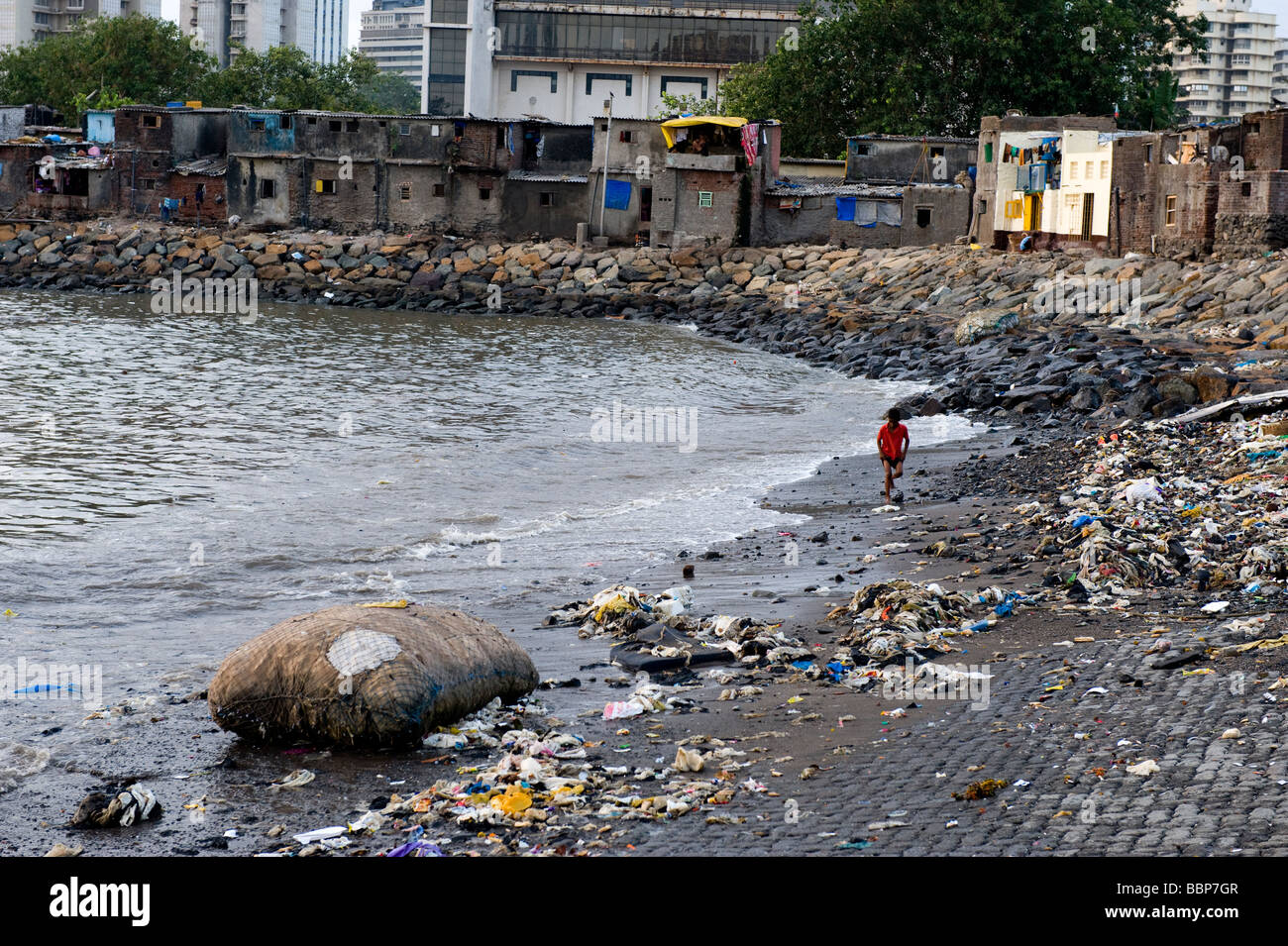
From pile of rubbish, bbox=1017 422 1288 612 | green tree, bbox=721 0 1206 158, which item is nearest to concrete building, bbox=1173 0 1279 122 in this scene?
green tree, bbox=721 0 1206 158

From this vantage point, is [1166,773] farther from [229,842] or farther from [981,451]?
[981,451]

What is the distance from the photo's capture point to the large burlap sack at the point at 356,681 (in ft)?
25.9

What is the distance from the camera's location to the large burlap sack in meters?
7.88

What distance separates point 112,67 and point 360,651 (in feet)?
235

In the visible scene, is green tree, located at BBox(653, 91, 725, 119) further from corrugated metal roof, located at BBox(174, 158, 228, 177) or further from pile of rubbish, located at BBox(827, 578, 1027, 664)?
pile of rubbish, located at BBox(827, 578, 1027, 664)

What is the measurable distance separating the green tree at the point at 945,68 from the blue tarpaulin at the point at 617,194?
8.13 meters

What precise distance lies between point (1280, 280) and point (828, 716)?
23627 mm

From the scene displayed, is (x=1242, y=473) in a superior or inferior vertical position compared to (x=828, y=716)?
superior

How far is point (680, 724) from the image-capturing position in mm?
8148

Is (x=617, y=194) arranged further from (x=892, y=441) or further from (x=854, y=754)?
(x=854, y=754)

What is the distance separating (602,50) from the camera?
247 ft

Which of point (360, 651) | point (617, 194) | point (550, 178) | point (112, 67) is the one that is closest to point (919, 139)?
point (617, 194)

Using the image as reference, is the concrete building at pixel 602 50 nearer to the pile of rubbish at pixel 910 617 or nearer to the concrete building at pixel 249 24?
the concrete building at pixel 249 24
